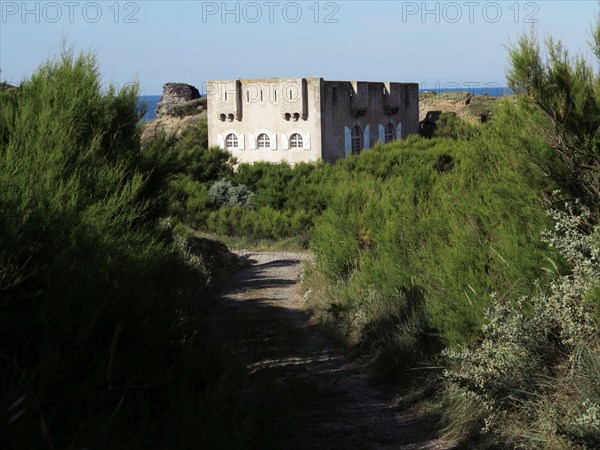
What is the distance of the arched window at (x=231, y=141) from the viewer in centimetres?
4325

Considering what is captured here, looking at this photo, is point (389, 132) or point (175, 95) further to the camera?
point (175, 95)

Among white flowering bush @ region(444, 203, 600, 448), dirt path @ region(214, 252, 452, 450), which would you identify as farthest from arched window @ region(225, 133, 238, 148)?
white flowering bush @ region(444, 203, 600, 448)

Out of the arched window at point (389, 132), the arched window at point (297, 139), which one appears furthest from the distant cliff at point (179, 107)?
the arched window at point (389, 132)

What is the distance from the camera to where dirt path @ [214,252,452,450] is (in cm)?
770

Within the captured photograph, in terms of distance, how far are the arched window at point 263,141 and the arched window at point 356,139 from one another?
4.87m

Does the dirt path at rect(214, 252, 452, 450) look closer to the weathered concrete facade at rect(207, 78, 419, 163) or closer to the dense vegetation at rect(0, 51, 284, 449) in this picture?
the dense vegetation at rect(0, 51, 284, 449)

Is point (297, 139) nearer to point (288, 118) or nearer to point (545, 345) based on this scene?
point (288, 118)

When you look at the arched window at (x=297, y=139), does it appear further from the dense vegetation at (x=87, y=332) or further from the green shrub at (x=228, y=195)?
the dense vegetation at (x=87, y=332)

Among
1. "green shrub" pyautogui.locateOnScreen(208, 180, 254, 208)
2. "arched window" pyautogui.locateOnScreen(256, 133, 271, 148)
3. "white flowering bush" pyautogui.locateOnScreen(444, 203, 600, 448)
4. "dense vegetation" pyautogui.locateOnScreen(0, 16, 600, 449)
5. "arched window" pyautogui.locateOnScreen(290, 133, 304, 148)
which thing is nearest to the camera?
"dense vegetation" pyautogui.locateOnScreen(0, 16, 600, 449)

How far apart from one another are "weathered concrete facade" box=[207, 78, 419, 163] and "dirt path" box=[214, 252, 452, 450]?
25.5m

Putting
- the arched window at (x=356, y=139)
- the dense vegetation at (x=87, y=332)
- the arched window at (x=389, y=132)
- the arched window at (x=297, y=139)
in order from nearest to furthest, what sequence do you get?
the dense vegetation at (x=87, y=332) < the arched window at (x=297, y=139) < the arched window at (x=356, y=139) < the arched window at (x=389, y=132)

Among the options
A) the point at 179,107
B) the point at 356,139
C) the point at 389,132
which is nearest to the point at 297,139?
the point at 356,139

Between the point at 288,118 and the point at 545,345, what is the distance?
35226mm

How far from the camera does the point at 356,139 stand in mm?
44406
